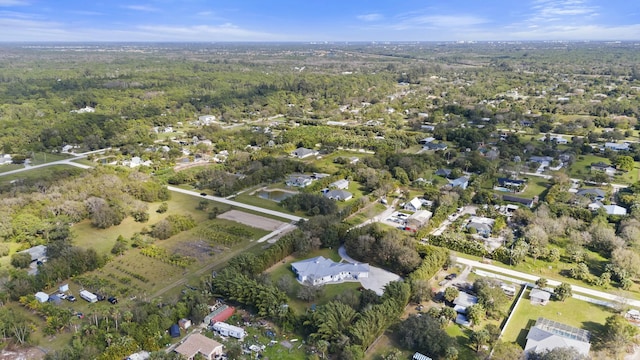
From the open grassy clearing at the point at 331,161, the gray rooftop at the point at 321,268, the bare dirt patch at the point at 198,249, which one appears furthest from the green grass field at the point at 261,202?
the open grassy clearing at the point at 331,161

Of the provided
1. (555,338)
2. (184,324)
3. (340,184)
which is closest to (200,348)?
(184,324)

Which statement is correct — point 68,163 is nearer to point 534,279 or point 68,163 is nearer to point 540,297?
point 534,279

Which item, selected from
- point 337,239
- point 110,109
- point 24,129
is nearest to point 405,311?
point 337,239

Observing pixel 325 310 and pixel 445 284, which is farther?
pixel 445 284

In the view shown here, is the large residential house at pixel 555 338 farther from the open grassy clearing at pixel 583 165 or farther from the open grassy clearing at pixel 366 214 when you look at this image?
the open grassy clearing at pixel 583 165

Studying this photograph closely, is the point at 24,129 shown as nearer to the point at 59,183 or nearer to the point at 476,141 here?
the point at 59,183
